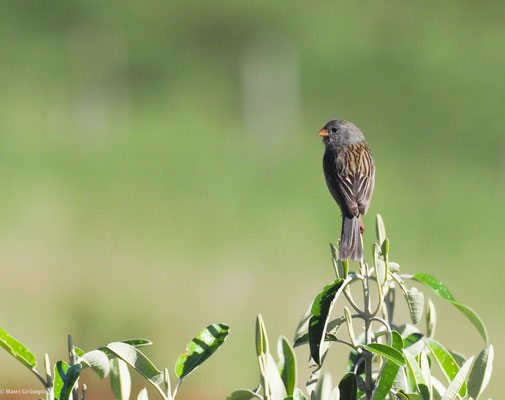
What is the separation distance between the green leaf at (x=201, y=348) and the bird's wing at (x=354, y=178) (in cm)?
95

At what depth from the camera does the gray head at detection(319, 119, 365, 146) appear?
298 cm

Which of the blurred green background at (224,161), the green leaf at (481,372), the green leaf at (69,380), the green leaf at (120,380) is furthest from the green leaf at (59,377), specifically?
the blurred green background at (224,161)

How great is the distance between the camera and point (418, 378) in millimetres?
1625

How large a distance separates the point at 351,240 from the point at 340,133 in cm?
76

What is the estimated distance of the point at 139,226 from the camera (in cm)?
1348

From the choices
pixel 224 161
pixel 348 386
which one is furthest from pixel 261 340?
pixel 224 161

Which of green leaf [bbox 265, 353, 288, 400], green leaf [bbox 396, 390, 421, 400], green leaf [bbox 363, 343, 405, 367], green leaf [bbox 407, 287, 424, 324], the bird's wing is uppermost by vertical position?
the bird's wing

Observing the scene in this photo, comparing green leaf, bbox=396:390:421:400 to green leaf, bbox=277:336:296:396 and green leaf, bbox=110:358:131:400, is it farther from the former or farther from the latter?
green leaf, bbox=110:358:131:400

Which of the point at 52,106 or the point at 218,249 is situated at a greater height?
the point at 52,106

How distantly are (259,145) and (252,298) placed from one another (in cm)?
1002

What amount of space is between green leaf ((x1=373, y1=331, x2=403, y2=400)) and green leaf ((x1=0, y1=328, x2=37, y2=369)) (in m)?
0.69

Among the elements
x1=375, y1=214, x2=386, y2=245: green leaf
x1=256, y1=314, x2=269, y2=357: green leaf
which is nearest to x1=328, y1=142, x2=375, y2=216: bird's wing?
x1=375, y1=214, x2=386, y2=245: green leaf

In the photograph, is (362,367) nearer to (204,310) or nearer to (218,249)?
(204,310)

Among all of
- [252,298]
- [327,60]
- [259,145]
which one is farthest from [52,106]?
[252,298]
